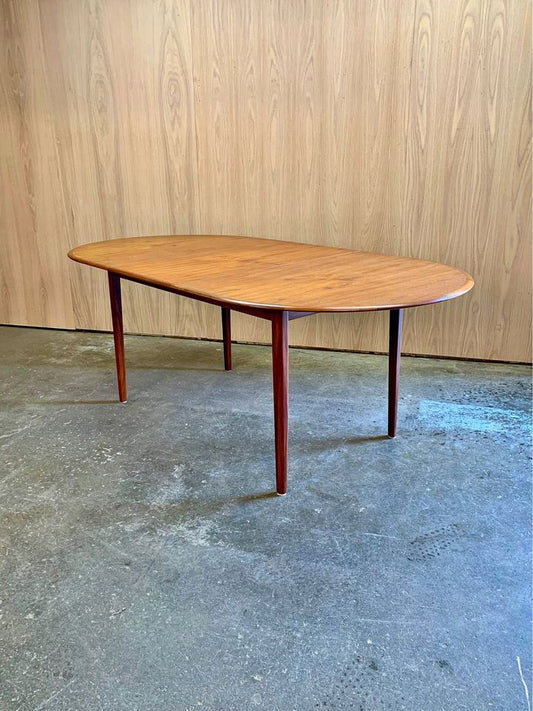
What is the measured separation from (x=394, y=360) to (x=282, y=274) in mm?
550

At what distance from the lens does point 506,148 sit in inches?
112

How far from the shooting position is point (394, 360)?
2230mm

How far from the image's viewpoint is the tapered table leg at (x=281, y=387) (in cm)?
177

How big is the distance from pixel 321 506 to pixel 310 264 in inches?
33.3

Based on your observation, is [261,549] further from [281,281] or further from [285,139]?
[285,139]

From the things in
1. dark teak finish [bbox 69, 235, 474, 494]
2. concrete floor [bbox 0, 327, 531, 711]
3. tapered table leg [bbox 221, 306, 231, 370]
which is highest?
dark teak finish [bbox 69, 235, 474, 494]

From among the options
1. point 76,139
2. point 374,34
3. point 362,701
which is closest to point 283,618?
point 362,701

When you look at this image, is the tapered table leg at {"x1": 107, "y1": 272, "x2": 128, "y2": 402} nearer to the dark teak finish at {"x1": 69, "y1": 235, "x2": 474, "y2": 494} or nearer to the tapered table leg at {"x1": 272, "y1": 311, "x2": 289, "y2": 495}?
the dark teak finish at {"x1": 69, "y1": 235, "x2": 474, "y2": 494}

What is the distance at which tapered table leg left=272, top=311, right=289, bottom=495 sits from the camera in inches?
69.5

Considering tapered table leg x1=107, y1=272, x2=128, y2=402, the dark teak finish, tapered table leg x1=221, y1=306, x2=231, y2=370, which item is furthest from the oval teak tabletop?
tapered table leg x1=221, y1=306, x2=231, y2=370

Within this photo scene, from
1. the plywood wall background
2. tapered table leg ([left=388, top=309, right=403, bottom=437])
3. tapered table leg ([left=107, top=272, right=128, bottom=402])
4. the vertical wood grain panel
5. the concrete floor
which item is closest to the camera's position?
the concrete floor

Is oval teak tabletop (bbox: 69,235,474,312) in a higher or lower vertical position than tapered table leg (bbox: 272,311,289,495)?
higher

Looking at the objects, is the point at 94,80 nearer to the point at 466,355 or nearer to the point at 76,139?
the point at 76,139

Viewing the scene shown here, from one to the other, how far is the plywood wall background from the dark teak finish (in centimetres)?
73
